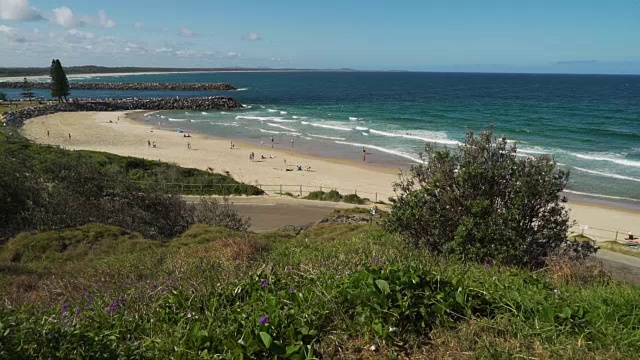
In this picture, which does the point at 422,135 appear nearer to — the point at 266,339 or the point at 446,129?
the point at 446,129

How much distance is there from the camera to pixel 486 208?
7.93 m

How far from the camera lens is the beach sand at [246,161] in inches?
1013

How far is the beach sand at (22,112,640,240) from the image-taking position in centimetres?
2574

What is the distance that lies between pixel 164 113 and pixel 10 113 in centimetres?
2339

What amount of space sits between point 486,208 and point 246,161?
34596 mm

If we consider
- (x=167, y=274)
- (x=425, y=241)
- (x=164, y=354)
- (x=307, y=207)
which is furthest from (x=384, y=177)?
(x=164, y=354)

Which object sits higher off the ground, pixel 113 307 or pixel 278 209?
pixel 113 307

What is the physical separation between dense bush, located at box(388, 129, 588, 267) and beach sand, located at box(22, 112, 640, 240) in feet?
53.0

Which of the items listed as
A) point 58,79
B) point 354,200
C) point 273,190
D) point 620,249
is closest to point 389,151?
point 273,190

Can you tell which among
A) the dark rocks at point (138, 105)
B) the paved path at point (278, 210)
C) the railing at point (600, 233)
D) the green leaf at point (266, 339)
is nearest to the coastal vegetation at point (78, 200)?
the paved path at point (278, 210)

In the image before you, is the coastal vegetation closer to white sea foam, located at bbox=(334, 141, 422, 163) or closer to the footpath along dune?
the footpath along dune

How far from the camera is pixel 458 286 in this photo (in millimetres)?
4219

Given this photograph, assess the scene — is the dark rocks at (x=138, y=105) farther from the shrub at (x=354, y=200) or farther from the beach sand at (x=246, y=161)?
the shrub at (x=354, y=200)

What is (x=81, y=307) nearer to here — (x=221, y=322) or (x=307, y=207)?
(x=221, y=322)
